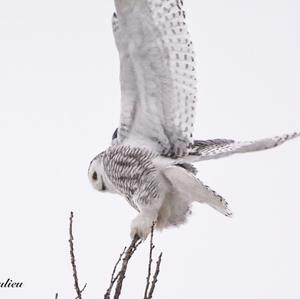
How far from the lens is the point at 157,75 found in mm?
3727

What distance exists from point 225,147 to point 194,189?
0.87 ft

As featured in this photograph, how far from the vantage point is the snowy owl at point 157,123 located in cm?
355

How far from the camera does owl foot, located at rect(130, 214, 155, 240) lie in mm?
3361

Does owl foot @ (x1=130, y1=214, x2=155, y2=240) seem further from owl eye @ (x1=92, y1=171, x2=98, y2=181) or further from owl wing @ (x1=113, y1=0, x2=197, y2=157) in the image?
owl eye @ (x1=92, y1=171, x2=98, y2=181)

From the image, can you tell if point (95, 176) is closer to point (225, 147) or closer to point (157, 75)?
point (157, 75)

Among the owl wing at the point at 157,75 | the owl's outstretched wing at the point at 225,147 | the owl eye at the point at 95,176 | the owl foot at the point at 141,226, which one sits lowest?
the owl foot at the point at 141,226

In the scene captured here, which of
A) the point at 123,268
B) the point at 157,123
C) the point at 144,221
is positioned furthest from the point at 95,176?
the point at 123,268

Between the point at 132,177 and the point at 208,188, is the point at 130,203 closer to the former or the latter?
the point at 132,177

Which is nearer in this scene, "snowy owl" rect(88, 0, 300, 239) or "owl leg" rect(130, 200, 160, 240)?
"owl leg" rect(130, 200, 160, 240)

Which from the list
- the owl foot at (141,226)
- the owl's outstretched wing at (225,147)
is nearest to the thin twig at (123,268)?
the owl foot at (141,226)

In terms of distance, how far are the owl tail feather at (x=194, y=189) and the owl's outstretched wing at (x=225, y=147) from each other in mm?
134

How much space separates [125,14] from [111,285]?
170 cm

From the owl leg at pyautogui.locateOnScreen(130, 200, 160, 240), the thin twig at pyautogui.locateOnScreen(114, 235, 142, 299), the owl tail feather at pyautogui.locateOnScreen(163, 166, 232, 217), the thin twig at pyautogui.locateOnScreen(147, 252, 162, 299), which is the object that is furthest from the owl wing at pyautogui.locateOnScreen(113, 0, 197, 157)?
the thin twig at pyautogui.locateOnScreen(147, 252, 162, 299)

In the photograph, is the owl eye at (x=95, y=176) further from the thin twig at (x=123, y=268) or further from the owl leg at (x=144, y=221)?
the thin twig at (x=123, y=268)
